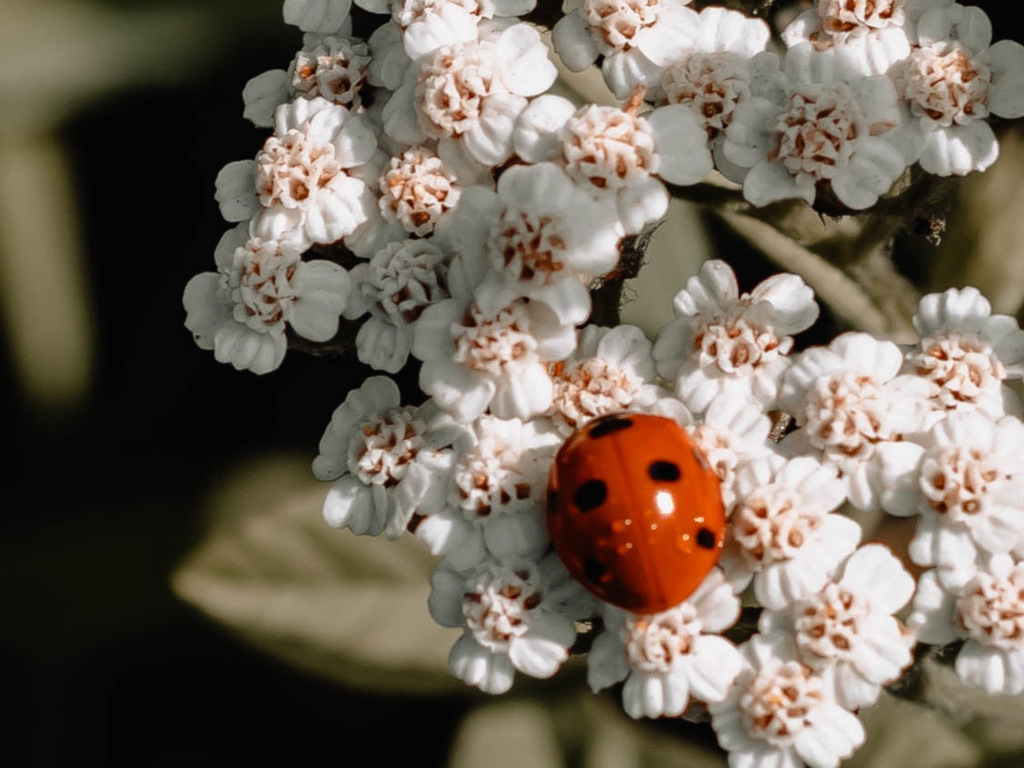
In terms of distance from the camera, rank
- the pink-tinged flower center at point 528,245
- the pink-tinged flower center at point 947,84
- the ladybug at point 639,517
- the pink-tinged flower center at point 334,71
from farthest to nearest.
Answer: the pink-tinged flower center at point 334,71 → the pink-tinged flower center at point 947,84 → the pink-tinged flower center at point 528,245 → the ladybug at point 639,517

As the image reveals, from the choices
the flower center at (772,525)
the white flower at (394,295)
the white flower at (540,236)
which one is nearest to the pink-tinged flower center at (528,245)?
the white flower at (540,236)

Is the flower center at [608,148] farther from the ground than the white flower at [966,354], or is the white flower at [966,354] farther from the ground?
the flower center at [608,148]

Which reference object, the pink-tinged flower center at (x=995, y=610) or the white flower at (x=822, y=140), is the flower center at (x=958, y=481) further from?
the white flower at (x=822, y=140)

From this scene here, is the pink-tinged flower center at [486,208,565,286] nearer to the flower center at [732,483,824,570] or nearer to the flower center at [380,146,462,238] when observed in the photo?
the flower center at [380,146,462,238]

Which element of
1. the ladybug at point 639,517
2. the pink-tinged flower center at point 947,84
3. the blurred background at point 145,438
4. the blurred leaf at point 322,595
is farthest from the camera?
the blurred background at point 145,438

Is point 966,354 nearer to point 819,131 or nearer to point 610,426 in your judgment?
point 819,131

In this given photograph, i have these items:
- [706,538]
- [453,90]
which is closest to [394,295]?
[453,90]

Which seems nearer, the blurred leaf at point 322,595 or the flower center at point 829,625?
the flower center at point 829,625

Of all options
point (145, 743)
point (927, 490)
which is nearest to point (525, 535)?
point (927, 490)
